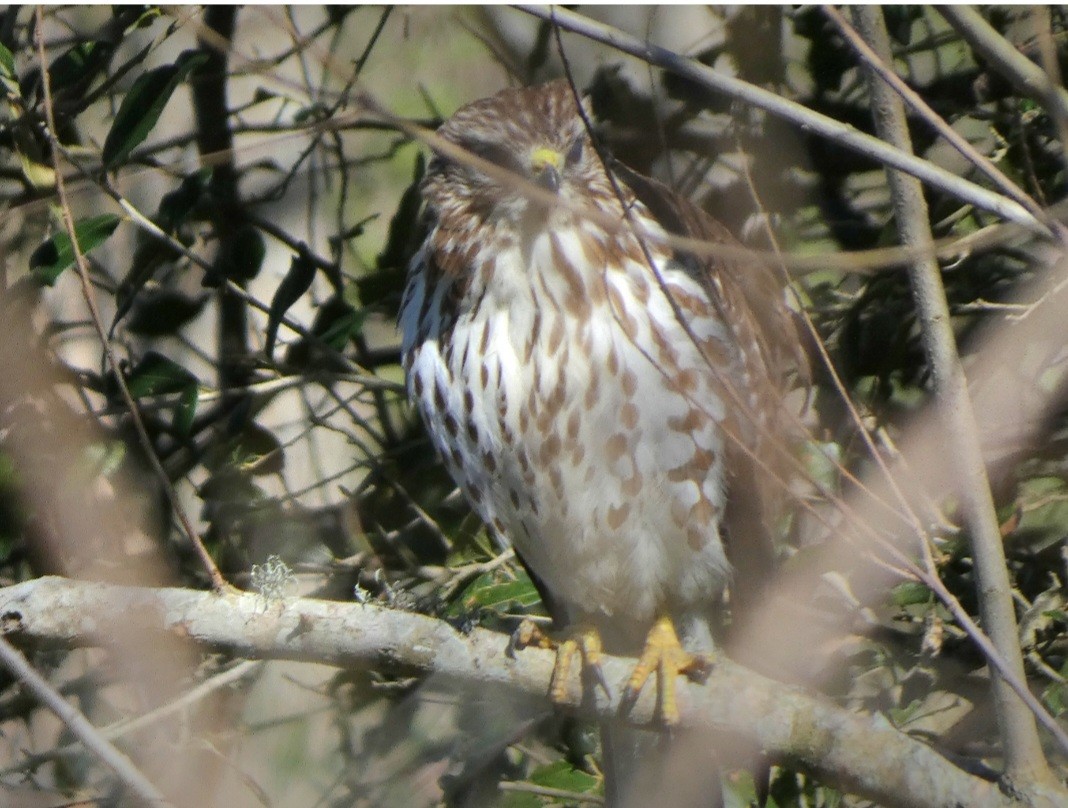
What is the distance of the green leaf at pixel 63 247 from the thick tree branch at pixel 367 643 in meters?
1.01

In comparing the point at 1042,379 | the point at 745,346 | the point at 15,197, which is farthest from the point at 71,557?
the point at 1042,379

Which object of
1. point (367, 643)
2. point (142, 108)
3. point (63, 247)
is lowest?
point (367, 643)

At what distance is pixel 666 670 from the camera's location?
2.66 metres

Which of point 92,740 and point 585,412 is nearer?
point 92,740

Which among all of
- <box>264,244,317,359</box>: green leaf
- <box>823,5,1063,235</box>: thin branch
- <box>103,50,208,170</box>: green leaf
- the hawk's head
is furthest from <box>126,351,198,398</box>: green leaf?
<box>823,5,1063,235</box>: thin branch

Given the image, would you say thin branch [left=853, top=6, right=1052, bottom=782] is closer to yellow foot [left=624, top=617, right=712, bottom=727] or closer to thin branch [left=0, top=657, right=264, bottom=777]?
yellow foot [left=624, top=617, right=712, bottom=727]

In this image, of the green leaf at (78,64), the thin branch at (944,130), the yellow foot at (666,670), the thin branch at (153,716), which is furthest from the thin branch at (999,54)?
the green leaf at (78,64)

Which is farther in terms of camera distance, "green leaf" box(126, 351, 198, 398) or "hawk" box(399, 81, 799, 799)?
"green leaf" box(126, 351, 198, 398)

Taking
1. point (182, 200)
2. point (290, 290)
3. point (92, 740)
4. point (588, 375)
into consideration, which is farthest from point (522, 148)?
point (92, 740)

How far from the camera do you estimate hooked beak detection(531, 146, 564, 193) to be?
2.60 metres

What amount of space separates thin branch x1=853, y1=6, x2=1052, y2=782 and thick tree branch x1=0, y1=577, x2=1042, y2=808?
21 cm

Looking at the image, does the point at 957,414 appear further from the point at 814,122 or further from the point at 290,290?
the point at 290,290

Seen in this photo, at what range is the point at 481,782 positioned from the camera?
128 inches

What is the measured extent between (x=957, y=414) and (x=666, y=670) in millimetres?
935
